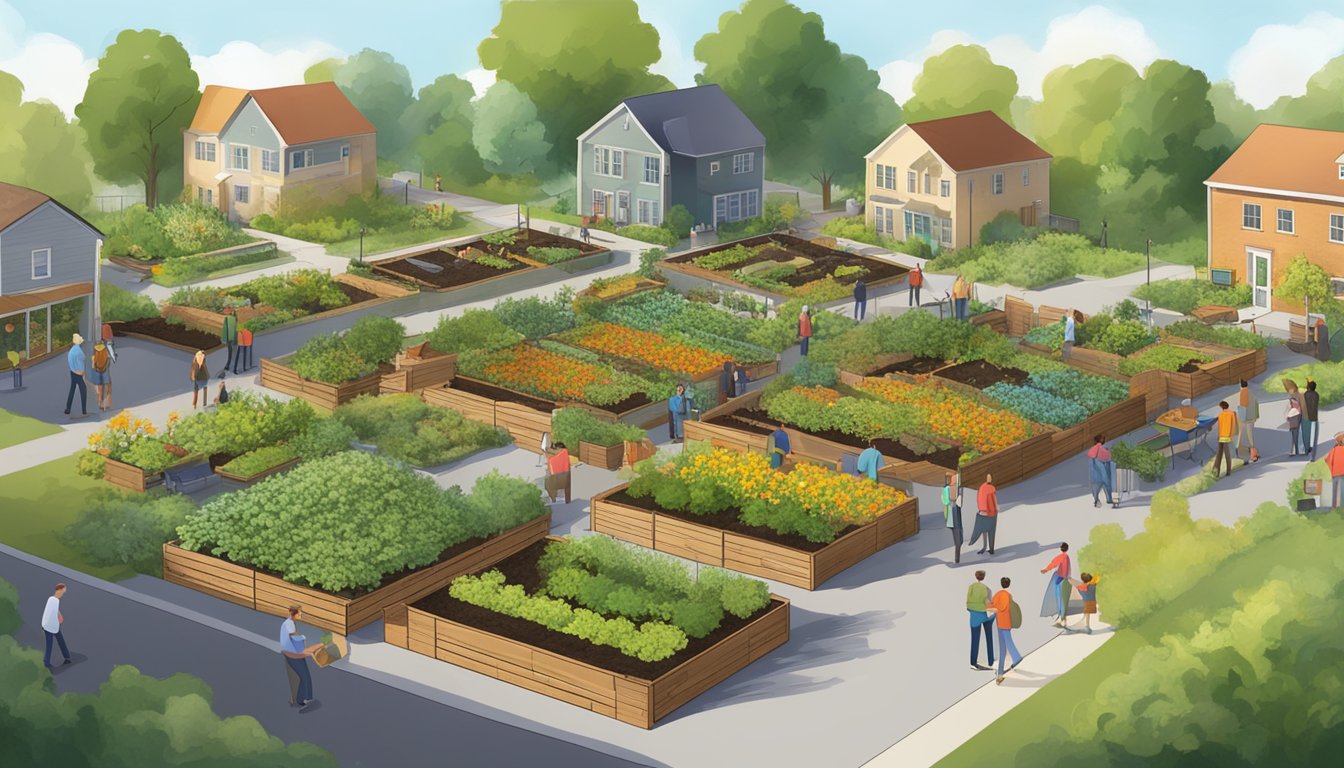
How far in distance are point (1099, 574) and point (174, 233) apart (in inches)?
1356

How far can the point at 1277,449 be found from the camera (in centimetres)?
4341

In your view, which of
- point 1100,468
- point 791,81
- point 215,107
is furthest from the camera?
point 791,81

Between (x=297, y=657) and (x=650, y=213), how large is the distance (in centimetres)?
3562

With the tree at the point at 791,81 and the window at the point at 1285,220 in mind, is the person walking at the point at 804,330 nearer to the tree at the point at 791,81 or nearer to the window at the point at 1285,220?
the window at the point at 1285,220

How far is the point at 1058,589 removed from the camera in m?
34.5

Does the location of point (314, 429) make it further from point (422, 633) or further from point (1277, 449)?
point (1277, 449)

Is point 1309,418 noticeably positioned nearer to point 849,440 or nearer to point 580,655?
point 849,440

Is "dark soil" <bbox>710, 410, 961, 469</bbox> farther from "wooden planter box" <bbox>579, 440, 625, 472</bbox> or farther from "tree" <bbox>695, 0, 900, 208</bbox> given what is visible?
"tree" <bbox>695, 0, 900, 208</bbox>

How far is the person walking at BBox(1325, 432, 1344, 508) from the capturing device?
38.5 meters

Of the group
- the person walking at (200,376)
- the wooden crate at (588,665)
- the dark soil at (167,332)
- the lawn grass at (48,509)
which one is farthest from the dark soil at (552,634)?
the dark soil at (167,332)

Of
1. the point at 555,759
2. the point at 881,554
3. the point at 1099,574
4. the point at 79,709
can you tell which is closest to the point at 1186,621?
the point at 1099,574

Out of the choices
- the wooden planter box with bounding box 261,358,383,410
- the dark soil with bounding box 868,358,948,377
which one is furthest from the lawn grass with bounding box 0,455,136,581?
the dark soil with bounding box 868,358,948,377

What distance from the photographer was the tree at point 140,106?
67.9 m

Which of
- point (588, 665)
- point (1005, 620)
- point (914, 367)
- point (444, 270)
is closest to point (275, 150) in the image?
point (444, 270)
